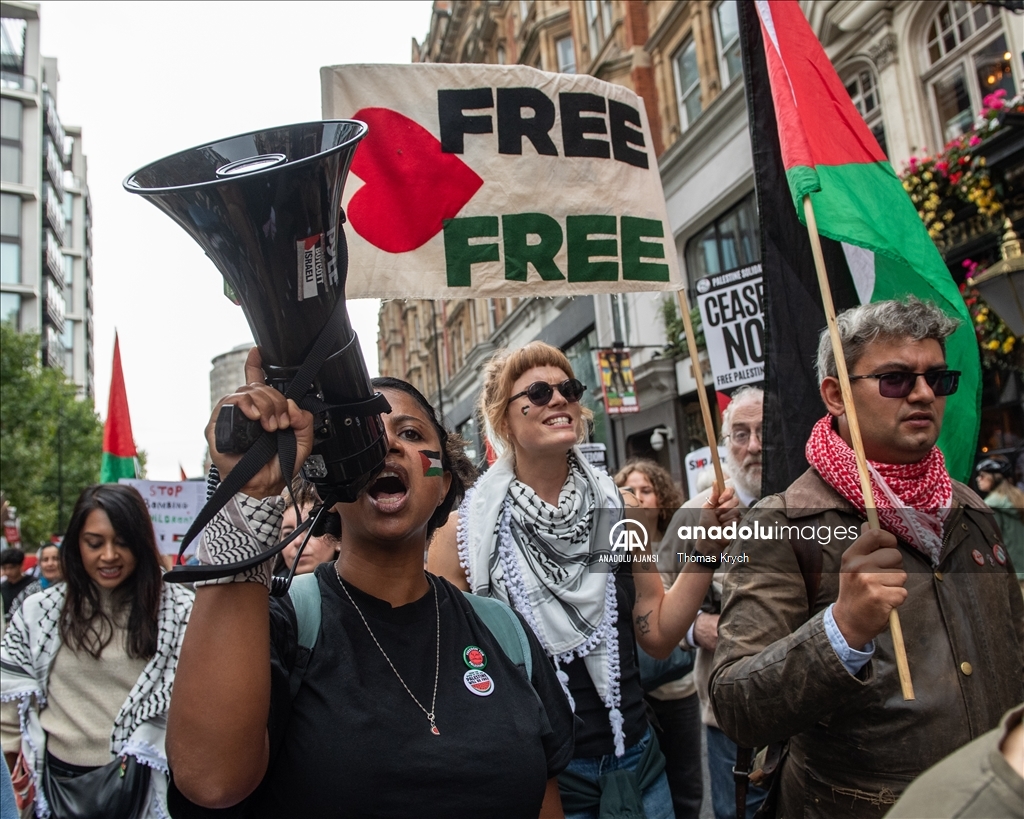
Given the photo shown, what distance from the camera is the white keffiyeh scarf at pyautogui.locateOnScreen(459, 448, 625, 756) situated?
9.25 feet

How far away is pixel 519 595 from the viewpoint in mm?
2838

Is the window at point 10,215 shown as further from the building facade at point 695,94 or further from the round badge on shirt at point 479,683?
the round badge on shirt at point 479,683

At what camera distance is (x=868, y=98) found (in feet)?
38.5

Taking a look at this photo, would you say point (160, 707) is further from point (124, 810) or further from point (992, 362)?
point (992, 362)

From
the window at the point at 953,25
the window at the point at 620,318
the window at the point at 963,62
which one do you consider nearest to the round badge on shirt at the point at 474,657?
the window at the point at 963,62

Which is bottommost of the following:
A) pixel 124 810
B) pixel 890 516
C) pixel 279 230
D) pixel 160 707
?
pixel 124 810

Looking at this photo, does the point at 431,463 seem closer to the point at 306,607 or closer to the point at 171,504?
the point at 306,607

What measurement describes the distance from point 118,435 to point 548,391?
21.2 feet

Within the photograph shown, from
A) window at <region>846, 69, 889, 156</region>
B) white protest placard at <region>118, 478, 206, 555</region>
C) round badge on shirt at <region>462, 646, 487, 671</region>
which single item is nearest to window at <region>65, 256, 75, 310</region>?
white protest placard at <region>118, 478, 206, 555</region>

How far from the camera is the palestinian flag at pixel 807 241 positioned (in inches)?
107

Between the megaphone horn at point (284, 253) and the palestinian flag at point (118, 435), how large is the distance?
24.3ft

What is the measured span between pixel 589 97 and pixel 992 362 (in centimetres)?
743

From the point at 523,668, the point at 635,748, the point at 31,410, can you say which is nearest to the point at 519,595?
the point at 635,748

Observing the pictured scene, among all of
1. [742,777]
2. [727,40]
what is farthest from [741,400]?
[727,40]
